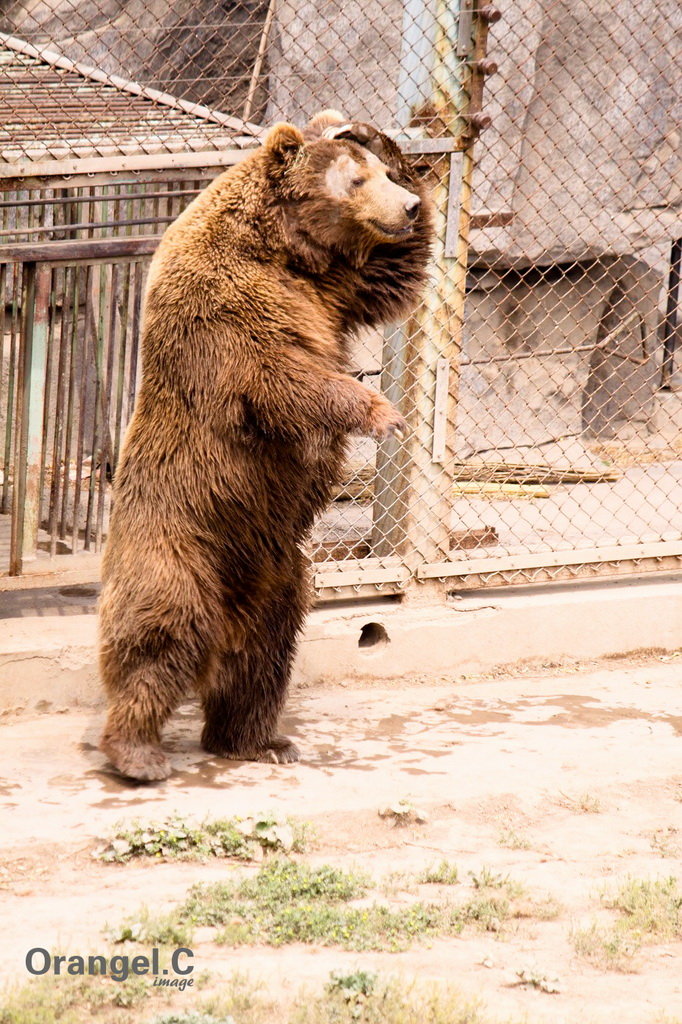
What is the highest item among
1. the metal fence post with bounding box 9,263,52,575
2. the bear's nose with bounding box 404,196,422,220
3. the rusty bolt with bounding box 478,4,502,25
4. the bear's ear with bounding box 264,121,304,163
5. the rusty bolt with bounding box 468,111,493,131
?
the rusty bolt with bounding box 478,4,502,25

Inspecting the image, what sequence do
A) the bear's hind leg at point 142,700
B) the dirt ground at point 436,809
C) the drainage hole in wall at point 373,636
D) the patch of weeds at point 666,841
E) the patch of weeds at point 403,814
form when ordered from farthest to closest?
the drainage hole in wall at point 373,636 → the bear's hind leg at point 142,700 → the patch of weeds at point 403,814 → the patch of weeds at point 666,841 → the dirt ground at point 436,809

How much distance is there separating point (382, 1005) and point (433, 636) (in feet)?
10.5

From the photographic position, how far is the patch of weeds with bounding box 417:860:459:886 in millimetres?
3791

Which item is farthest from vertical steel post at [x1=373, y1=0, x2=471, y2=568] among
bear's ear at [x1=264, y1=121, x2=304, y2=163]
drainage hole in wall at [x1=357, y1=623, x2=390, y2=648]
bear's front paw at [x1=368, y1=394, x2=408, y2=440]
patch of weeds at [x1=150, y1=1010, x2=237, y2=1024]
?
patch of weeds at [x1=150, y1=1010, x2=237, y2=1024]

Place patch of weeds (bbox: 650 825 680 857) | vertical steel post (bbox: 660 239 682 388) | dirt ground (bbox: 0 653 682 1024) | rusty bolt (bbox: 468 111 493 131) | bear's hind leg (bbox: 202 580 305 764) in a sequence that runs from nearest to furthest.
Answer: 1. dirt ground (bbox: 0 653 682 1024)
2. patch of weeds (bbox: 650 825 680 857)
3. bear's hind leg (bbox: 202 580 305 764)
4. rusty bolt (bbox: 468 111 493 131)
5. vertical steel post (bbox: 660 239 682 388)

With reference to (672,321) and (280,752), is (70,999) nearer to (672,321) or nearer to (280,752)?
(280,752)

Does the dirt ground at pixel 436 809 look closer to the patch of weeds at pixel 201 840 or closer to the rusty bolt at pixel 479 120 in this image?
the patch of weeds at pixel 201 840

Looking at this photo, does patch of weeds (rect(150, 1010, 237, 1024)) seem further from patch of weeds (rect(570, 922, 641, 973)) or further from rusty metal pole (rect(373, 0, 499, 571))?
rusty metal pole (rect(373, 0, 499, 571))

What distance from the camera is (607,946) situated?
3.33 meters

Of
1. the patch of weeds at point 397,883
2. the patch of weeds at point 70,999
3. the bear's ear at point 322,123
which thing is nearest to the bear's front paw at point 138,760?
the patch of weeds at point 397,883

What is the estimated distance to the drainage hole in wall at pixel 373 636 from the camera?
598 centimetres

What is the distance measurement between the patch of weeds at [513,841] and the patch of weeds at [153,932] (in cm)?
125

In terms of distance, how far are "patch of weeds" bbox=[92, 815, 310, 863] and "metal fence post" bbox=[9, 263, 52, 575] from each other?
5.53 feet

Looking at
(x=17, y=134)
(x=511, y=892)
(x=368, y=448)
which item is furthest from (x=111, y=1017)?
(x=368, y=448)
